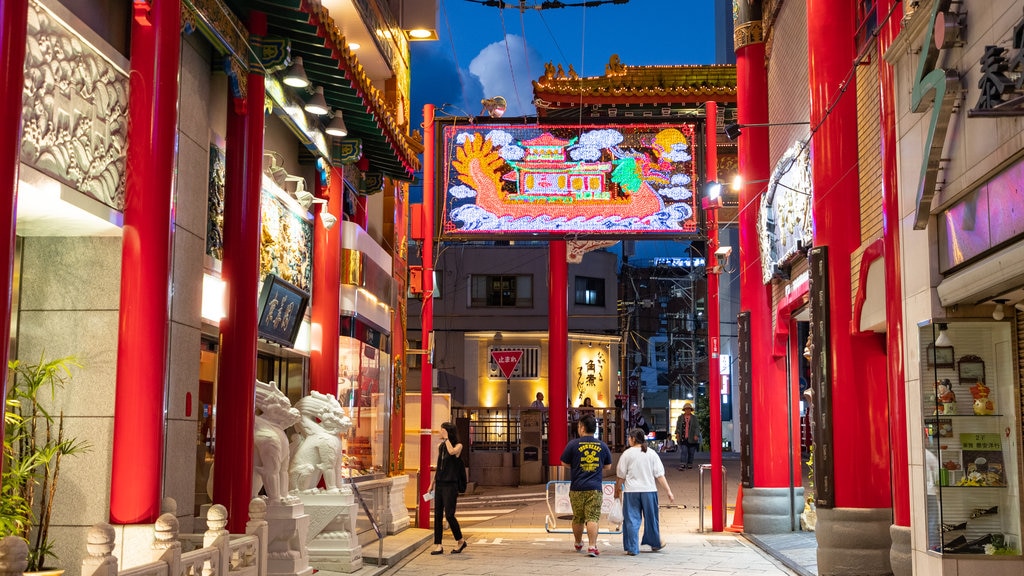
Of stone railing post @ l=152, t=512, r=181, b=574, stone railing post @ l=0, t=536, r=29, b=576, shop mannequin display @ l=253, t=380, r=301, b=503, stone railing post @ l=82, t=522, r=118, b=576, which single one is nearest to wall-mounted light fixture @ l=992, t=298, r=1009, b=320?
stone railing post @ l=152, t=512, r=181, b=574

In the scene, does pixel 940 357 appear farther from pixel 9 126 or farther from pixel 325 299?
pixel 325 299

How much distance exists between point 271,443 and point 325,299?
3965 mm

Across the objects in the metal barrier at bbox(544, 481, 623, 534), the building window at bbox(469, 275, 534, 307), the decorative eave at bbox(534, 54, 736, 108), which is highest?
the decorative eave at bbox(534, 54, 736, 108)

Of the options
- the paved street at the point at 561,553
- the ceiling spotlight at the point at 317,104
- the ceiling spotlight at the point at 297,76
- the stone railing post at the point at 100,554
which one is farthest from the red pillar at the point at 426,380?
the stone railing post at the point at 100,554

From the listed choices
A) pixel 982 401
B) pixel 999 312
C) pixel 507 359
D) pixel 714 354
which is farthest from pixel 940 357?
pixel 507 359

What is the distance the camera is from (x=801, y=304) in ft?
55.0

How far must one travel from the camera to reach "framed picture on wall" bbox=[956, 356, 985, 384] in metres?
8.20

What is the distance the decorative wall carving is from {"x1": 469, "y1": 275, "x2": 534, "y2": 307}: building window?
37105mm

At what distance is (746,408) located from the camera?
18.7 m

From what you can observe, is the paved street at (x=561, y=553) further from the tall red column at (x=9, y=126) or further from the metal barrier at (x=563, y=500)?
the tall red column at (x=9, y=126)

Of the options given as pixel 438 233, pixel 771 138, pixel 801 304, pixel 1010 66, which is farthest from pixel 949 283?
pixel 438 233

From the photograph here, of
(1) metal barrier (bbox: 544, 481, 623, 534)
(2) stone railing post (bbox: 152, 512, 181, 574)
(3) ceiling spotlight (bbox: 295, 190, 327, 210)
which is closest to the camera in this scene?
(2) stone railing post (bbox: 152, 512, 181, 574)

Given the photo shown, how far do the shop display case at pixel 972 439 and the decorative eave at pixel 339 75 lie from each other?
6.88 m

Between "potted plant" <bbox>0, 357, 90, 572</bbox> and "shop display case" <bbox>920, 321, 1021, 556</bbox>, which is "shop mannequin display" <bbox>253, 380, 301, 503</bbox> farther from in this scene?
"shop display case" <bbox>920, 321, 1021, 556</bbox>
